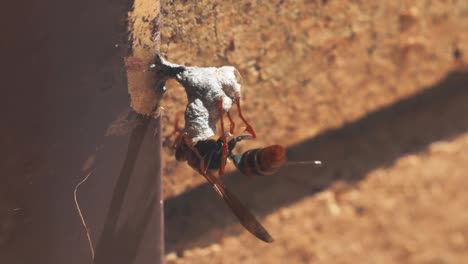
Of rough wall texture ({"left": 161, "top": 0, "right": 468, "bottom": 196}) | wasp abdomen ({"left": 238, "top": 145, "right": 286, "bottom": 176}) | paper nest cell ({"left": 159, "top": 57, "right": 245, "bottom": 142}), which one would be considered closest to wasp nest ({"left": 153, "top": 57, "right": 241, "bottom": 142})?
paper nest cell ({"left": 159, "top": 57, "right": 245, "bottom": 142})

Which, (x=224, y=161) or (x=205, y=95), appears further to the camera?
(x=224, y=161)

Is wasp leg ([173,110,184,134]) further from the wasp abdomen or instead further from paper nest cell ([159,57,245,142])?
paper nest cell ([159,57,245,142])

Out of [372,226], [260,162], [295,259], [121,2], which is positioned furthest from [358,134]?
[121,2]

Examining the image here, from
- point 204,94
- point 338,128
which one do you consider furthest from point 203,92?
point 338,128

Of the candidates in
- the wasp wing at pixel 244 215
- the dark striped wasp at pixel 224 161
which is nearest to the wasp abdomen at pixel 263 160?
the dark striped wasp at pixel 224 161

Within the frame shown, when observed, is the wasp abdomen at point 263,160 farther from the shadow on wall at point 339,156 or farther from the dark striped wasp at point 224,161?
the shadow on wall at point 339,156

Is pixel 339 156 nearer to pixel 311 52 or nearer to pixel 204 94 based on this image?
pixel 311 52
